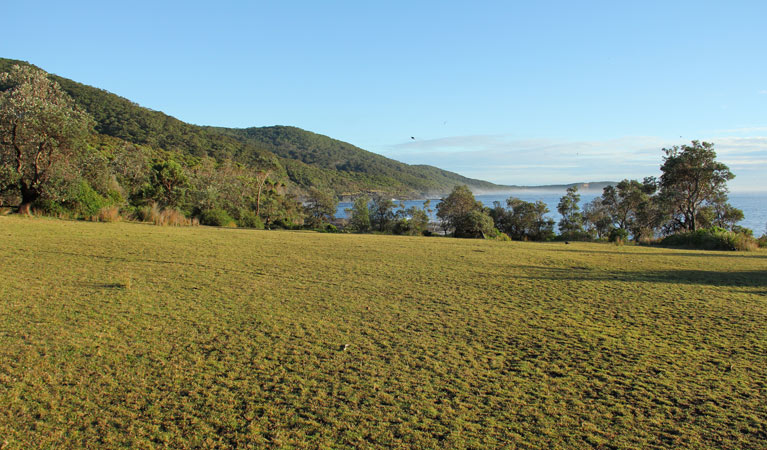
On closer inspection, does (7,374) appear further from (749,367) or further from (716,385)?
(749,367)

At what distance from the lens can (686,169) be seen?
77.2ft

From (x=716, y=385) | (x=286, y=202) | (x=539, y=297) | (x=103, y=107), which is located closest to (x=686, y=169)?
(x=539, y=297)

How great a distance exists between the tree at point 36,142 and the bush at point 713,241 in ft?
70.2

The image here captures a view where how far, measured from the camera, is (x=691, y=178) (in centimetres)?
2392

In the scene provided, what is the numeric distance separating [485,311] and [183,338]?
2946 millimetres

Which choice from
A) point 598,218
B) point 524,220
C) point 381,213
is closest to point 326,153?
point 381,213

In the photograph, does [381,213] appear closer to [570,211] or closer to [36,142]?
[570,211]

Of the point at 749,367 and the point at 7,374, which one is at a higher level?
the point at 749,367

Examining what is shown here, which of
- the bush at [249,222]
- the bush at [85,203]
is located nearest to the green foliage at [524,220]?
the bush at [249,222]

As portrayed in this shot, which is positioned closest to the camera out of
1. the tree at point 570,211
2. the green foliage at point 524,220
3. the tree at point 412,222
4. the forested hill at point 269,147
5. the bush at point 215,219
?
the bush at point 215,219

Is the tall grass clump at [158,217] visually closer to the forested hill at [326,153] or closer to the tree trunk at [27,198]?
the tree trunk at [27,198]

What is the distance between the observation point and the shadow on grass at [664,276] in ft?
21.5

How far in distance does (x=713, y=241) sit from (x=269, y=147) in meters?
132

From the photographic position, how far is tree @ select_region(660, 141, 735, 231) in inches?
904
